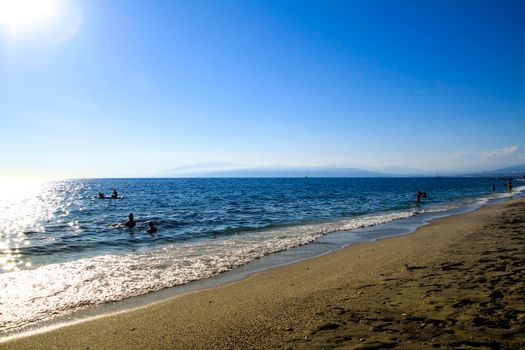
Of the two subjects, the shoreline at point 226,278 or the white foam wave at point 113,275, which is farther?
the white foam wave at point 113,275

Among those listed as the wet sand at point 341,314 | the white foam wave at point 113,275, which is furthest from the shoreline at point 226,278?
the wet sand at point 341,314

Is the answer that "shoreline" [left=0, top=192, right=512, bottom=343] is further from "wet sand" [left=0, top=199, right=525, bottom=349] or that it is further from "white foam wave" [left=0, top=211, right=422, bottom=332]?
"wet sand" [left=0, top=199, right=525, bottom=349]

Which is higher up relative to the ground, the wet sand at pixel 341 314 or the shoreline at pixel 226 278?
the wet sand at pixel 341 314

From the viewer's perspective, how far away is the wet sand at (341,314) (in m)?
5.82

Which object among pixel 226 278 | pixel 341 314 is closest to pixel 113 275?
pixel 226 278

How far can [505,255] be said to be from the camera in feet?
37.9

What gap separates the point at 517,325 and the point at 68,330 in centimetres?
832

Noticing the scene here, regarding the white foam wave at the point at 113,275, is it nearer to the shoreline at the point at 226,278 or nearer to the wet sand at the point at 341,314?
the shoreline at the point at 226,278

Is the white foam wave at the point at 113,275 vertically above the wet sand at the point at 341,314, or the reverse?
the wet sand at the point at 341,314

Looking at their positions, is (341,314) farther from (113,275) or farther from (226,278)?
(113,275)

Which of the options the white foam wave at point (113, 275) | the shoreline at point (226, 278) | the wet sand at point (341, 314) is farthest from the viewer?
the white foam wave at point (113, 275)

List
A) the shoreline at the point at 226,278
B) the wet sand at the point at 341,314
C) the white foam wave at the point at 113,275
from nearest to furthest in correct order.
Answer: the wet sand at the point at 341,314
the shoreline at the point at 226,278
the white foam wave at the point at 113,275

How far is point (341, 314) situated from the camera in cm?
703

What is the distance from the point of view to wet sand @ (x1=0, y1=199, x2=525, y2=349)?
5.82m
